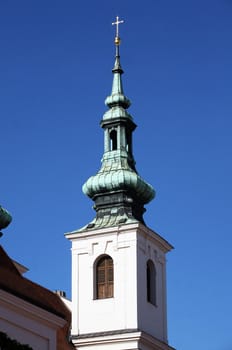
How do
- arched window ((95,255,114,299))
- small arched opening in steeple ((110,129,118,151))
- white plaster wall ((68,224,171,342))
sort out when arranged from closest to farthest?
white plaster wall ((68,224,171,342)), arched window ((95,255,114,299)), small arched opening in steeple ((110,129,118,151))

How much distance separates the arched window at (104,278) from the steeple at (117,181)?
1.27m

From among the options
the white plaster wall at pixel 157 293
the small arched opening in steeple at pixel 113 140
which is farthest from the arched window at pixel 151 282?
the small arched opening in steeple at pixel 113 140

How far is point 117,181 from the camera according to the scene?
40.0 metres

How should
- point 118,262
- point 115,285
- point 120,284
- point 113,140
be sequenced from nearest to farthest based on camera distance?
point 120,284 → point 115,285 → point 118,262 → point 113,140

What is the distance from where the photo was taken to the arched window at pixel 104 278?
3856 cm

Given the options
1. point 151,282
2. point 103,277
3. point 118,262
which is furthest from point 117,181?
point 151,282

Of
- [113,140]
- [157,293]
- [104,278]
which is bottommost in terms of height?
[157,293]

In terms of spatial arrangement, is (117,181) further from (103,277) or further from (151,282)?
(151,282)

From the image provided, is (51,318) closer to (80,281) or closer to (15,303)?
(15,303)

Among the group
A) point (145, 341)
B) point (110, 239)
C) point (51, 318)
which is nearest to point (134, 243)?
point (110, 239)

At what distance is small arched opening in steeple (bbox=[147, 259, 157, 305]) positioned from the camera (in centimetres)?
3956

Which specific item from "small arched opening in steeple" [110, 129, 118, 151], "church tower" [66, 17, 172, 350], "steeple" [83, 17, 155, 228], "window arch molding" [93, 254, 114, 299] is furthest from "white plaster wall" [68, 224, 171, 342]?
"small arched opening in steeple" [110, 129, 118, 151]

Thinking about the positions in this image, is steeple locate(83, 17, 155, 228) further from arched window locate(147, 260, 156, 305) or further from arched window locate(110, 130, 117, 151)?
arched window locate(147, 260, 156, 305)

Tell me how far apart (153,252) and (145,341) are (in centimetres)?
382
